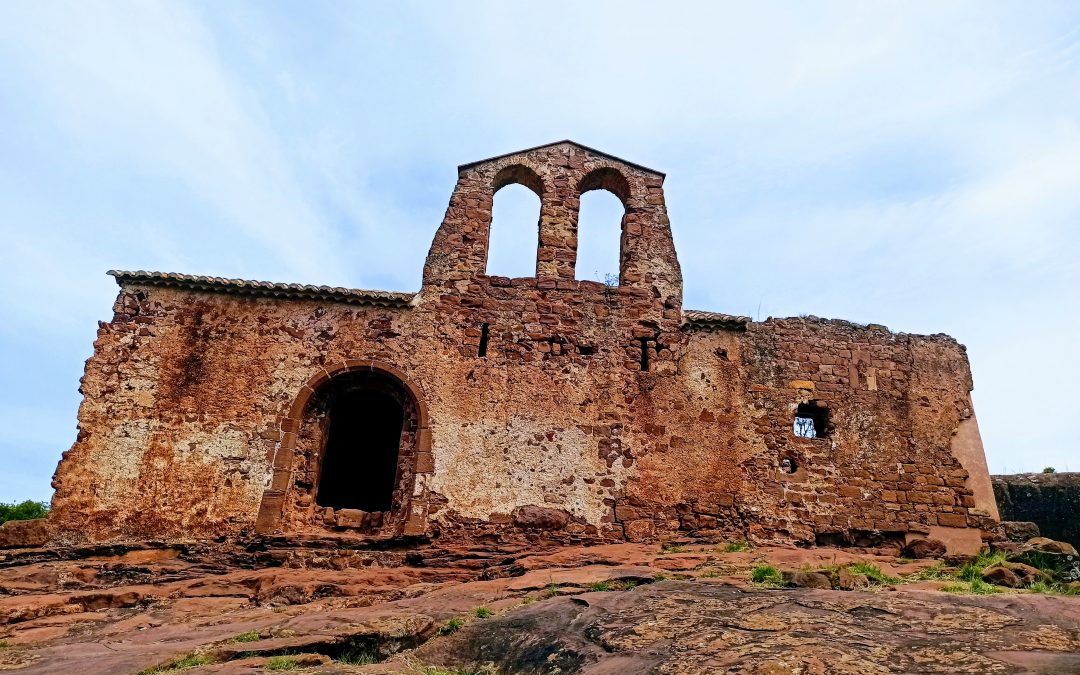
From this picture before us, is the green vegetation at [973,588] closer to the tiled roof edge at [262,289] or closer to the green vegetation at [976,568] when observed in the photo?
the green vegetation at [976,568]

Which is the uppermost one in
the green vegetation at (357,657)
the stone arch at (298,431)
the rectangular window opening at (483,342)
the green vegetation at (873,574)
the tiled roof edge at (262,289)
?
the tiled roof edge at (262,289)

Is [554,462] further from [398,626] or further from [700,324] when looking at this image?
[398,626]

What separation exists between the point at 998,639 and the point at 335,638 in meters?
5.40

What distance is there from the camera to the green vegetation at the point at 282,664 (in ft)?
21.3

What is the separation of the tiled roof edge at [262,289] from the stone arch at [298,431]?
1030 millimetres

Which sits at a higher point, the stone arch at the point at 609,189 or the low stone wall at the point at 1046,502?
the stone arch at the point at 609,189

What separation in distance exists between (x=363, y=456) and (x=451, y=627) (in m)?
6.54

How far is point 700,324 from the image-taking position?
1274 centimetres

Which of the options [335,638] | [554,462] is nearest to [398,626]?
[335,638]

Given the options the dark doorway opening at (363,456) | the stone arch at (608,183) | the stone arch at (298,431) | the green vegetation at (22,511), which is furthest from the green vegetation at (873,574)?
the green vegetation at (22,511)

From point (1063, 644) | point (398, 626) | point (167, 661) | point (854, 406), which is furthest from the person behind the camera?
point (854, 406)

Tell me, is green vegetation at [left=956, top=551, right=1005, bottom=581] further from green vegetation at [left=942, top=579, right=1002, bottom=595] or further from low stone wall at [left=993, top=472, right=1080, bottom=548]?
low stone wall at [left=993, top=472, right=1080, bottom=548]

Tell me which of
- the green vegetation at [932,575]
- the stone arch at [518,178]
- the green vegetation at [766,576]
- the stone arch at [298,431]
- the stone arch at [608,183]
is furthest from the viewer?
the stone arch at [608,183]

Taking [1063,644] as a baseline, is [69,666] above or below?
below
